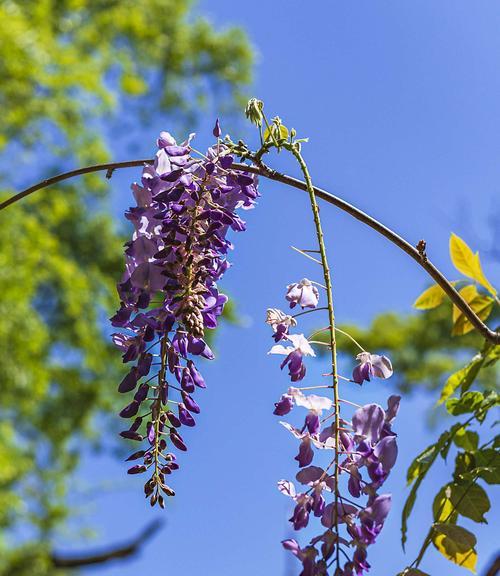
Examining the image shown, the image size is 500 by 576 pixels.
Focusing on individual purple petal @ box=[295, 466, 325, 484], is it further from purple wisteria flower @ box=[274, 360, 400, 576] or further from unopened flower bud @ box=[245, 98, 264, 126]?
unopened flower bud @ box=[245, 98, 264, 126]

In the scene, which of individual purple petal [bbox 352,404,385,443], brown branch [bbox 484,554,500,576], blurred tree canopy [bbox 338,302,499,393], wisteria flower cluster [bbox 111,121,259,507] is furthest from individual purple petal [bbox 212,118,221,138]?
blurred tree canopy [bbox 338,302,499,393]

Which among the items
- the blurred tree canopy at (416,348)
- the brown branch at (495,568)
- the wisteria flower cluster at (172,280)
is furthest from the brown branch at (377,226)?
the blurred tree canopy at (416,348)

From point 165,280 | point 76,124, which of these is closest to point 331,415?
point 165,280

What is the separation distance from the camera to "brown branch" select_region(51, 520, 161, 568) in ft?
26.0

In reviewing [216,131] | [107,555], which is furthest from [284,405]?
[107,555]

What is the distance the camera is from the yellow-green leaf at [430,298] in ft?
3.15

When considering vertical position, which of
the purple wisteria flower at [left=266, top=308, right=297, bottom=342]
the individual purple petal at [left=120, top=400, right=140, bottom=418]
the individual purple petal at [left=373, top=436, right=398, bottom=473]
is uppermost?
the purple wisteria flower at [left=266, top=308, right=297, bottom=342]

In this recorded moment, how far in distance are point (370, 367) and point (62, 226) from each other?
8477 millimetres

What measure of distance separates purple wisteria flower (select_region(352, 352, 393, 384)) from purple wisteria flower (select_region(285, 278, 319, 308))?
0.06m

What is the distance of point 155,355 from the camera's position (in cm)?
68

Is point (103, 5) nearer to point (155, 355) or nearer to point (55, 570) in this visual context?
point (55, 570)

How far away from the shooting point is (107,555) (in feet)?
26.0

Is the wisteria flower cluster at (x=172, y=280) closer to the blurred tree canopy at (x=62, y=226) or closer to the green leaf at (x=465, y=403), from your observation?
the green leaf at (x=465, y=403)

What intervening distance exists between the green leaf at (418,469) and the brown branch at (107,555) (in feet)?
24.4
